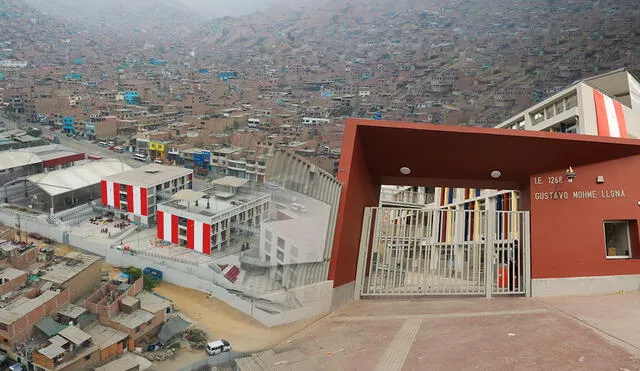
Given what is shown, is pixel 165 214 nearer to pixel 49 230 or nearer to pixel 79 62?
pixel 49 230

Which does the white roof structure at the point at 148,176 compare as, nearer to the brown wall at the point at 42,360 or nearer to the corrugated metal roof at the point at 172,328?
the corrugated metal roof at the point at 172,328

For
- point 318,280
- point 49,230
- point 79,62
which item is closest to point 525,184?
point 318,280

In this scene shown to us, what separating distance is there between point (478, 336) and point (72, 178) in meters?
13.6

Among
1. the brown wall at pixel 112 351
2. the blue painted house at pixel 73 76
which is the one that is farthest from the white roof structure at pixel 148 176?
the blue painted house at pixel 73 76

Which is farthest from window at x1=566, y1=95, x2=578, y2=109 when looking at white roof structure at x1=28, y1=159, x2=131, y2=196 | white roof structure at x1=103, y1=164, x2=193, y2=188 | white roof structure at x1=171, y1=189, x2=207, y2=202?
white roof structure at x1=28, y1=159, x2=131, y2=196

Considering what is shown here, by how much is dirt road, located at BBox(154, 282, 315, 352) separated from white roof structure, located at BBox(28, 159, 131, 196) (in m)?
5.77

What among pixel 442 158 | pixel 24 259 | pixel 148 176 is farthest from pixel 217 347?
pixel 148 176

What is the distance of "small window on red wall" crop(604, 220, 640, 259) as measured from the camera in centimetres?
396

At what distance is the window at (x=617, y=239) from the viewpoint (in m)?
4.00

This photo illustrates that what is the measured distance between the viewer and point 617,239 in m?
4.09

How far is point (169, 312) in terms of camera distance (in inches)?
304

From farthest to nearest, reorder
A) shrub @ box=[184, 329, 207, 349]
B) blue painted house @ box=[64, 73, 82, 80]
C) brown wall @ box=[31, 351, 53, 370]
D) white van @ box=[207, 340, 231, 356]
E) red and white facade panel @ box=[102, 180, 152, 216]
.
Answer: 1. blue painted house @ box=[64, 73, 82, 80]
2. red and white facade panel @ box=[102, 180, 152, 216]
3. shrub @ box=[184, 329, 207, 349]
4. white van @ box=[207, 340, 231, 356]
5. brown wall @ box=[31, 351, 53, 370]

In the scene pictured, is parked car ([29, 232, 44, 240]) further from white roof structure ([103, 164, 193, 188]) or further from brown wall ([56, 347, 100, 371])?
brown wall ([56, 347, 100, 371])

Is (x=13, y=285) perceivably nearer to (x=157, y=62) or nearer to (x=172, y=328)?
Answer: (x=172, y=328)
